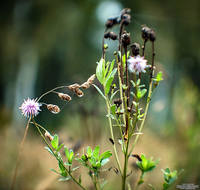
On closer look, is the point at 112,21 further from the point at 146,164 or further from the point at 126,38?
the point at 146,164

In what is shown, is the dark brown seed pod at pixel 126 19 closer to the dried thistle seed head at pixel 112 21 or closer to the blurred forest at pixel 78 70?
the dried thistle seed head at pixel 112 21

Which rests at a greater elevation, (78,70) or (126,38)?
(78,70)

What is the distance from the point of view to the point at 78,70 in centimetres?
469

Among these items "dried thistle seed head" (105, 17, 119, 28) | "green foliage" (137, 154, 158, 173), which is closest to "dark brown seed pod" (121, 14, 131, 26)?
"dried thistle seed head" (105, 17, 119, 28)

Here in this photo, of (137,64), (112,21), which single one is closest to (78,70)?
(112,21)

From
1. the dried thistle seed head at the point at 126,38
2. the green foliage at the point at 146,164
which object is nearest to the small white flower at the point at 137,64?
the dried thistle seed head at the point at 126,38

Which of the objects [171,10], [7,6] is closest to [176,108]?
[171,10]

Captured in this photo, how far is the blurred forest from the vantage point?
4.96 ft

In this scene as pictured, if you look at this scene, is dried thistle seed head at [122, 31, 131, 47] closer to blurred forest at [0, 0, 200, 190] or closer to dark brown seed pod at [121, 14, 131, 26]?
dark brown seed pod at [121, 14, 131, 26]

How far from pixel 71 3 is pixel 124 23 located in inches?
153

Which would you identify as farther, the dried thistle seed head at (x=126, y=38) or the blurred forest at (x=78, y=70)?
the blurred forest at (x=78, y=70)

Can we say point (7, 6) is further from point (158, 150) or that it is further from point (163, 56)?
point (158, 150)

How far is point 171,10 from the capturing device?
3215mm

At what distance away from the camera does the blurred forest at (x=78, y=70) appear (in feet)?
4.96
